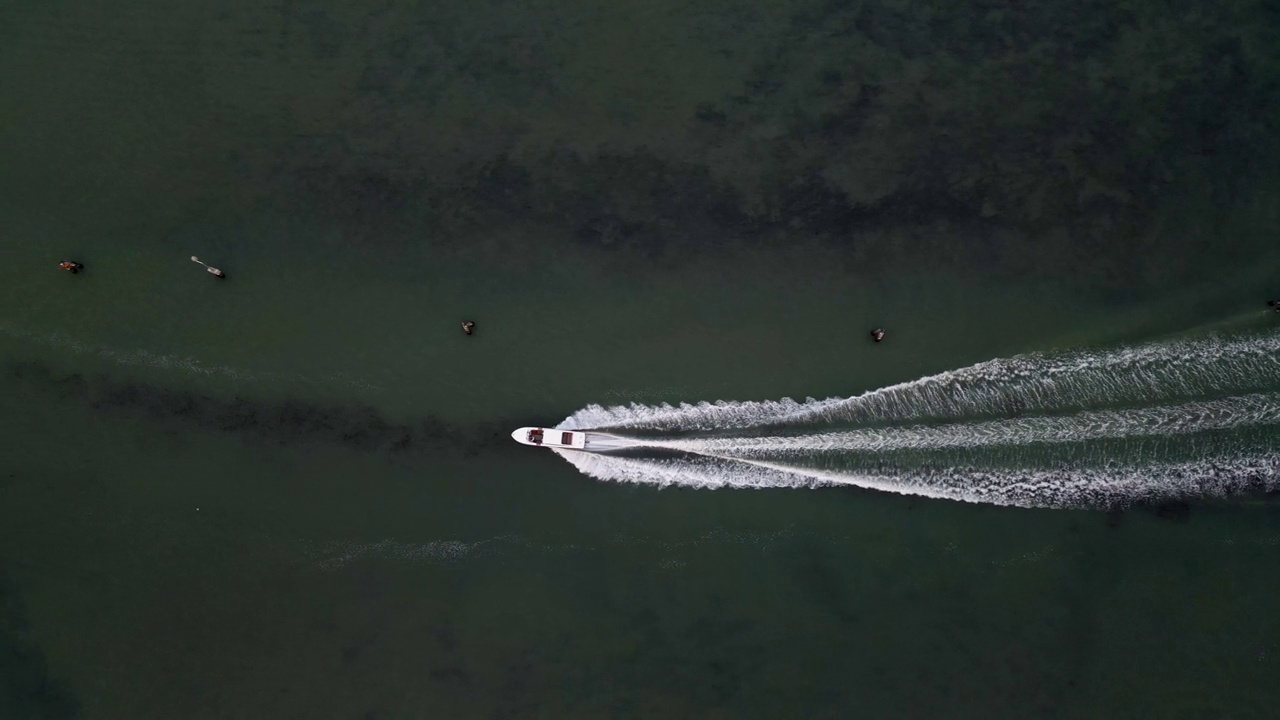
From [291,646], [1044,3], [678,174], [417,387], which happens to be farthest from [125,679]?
[1044,3]

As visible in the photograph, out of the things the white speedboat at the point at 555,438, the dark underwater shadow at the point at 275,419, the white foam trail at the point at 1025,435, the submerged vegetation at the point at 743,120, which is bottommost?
the dark underwater shadow at the point at 275,419

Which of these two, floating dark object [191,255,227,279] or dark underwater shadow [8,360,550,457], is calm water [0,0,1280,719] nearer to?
dark underwater shadow [8,360,550,457]

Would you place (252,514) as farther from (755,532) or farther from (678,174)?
(678,174)

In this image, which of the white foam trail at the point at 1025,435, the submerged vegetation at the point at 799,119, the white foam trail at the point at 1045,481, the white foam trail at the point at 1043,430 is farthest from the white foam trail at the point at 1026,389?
the submerged vegetation at the point at 799,119

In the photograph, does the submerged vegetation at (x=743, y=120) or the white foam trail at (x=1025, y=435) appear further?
the submerged vegetation at (x=743, y=120)

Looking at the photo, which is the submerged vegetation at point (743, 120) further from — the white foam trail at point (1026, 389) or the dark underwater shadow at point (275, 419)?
the dark underwater shadow at point (275, 419)

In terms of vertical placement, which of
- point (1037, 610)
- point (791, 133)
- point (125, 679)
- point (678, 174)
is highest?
point (791, 133)

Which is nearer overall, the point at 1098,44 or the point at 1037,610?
the point at 1037,610

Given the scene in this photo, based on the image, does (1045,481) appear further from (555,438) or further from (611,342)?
(555,438)
